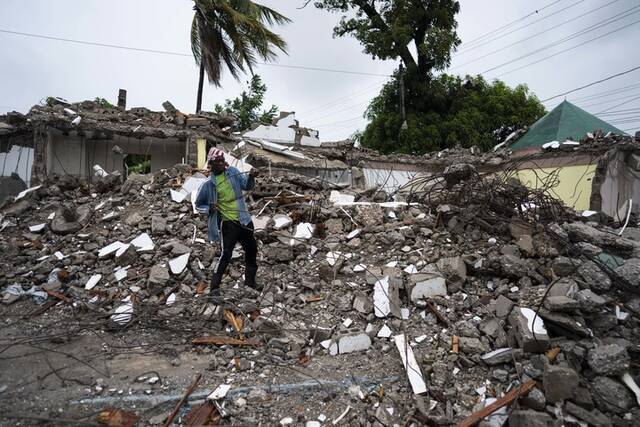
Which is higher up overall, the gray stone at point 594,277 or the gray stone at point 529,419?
the gray stone at point 594,277

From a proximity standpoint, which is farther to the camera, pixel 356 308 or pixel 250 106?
pixel 250 106

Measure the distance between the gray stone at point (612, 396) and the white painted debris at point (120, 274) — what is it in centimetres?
491

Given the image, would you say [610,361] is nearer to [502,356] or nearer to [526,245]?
[502,356]

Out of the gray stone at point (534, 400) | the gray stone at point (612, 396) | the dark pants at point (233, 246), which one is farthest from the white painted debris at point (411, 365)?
the dark pants at point (233, 246)

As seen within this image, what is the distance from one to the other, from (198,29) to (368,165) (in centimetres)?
759

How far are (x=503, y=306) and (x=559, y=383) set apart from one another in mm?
934

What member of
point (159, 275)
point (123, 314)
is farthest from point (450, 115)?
point (123, 314)

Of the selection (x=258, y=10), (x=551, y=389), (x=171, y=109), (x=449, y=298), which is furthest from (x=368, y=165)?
(x=551, y=389)

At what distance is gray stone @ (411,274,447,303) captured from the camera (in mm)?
3898

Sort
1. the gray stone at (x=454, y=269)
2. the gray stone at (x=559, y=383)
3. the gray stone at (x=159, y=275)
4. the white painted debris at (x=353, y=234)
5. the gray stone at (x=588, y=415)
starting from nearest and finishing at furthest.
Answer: the gray stone at (x=588, y=415), the gray stone at (x=559, y=383), the gray stone at (x=454, y=269), the gray stone at (x=159, y=275), the white painted debris at (x=353, y=234)

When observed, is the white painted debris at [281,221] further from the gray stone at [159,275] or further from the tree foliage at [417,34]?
the tree foliage at [417,34]

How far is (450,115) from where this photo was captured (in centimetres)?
1658

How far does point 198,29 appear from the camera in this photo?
1303 cm

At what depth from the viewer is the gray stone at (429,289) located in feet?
12.8
